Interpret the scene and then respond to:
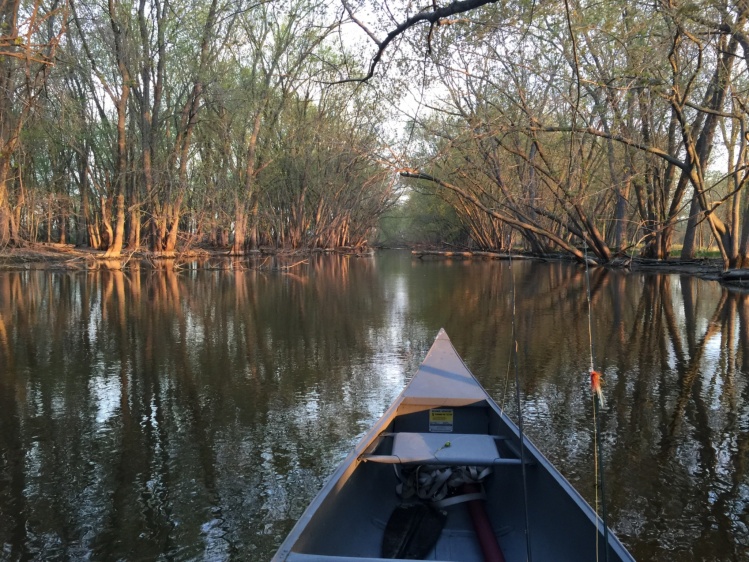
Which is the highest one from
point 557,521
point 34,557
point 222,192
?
point 222,192

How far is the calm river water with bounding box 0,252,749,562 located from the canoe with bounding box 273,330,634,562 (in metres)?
0.66

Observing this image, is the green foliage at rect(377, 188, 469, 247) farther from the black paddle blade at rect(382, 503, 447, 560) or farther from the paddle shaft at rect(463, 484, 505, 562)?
the black paddle blade at rect(382, 503, 447, 560)

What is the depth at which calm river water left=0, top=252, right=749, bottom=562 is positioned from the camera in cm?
401

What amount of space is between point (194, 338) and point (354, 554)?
7683 mm

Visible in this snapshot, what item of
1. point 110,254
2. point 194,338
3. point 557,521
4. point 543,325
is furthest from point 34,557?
point 110,254

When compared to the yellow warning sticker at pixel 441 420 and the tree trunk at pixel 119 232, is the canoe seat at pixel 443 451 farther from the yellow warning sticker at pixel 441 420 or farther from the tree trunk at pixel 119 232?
the tree trunk at pixel 119 232

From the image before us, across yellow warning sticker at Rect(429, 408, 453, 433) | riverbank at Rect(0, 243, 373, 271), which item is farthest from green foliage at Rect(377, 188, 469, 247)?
yellow warning sticker at Rect(429, 408, 453, 433)

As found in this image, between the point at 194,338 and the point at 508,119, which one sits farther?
the point at 508,119

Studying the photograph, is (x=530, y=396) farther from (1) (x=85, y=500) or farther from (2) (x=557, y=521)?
(1) (x=85, y=500)

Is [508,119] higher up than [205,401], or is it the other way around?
[508,119]

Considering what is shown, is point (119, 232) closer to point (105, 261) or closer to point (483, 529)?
point (105, 261)

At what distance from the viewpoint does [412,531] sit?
11.7 feet

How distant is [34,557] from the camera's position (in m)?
3.60

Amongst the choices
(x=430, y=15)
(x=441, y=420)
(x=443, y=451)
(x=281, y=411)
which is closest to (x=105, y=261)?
(x=281, y=411)
